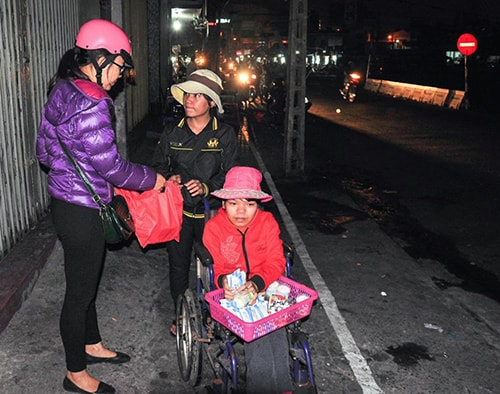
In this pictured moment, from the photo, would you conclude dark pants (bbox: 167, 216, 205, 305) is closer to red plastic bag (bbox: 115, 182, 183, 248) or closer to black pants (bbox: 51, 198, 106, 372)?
red plastic bag (bbox: 115, 182, 183, 248)

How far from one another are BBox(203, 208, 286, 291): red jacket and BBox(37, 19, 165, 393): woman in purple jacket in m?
0.63

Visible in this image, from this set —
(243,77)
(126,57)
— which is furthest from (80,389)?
(243,77)

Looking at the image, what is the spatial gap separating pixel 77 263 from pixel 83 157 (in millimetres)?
721

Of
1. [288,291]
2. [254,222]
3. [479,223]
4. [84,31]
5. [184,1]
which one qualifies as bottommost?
[479,223]

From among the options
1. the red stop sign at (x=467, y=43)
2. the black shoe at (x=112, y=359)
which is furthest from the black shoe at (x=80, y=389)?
the red stop sign at (x=467, y=43)

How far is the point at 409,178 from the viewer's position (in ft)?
39.5

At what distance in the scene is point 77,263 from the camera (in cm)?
344

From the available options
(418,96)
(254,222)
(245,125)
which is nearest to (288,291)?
(254,222)

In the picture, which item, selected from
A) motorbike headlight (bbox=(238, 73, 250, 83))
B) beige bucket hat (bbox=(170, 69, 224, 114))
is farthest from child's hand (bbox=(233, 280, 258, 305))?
motorbike headlight (bbox=(238, 73, 250, 83))

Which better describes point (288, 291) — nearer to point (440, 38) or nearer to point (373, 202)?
point (373, 202)

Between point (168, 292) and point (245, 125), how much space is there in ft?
51.9

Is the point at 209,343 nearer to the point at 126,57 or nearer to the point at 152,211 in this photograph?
the point at 152,211

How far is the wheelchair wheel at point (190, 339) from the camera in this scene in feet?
12.3

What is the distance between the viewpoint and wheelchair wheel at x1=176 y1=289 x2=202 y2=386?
376 cm
